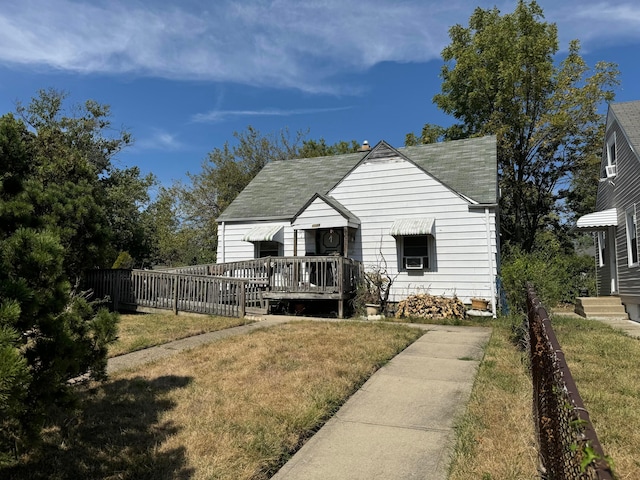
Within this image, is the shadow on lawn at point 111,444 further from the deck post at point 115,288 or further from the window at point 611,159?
the window at point 611,159

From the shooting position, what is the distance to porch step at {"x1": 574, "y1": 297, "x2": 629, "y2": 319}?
43.9ft

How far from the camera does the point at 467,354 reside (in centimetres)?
705

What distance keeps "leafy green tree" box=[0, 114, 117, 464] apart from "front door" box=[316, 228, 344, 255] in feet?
36.6

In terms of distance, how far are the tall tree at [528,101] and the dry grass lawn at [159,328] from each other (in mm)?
17773

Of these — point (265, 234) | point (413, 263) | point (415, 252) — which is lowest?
point (413, 263)

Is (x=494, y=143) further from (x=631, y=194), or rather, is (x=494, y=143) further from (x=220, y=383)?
(x=220, y=383)

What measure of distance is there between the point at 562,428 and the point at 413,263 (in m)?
11.1

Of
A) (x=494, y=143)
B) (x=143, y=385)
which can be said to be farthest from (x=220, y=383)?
(x=494, y=143)

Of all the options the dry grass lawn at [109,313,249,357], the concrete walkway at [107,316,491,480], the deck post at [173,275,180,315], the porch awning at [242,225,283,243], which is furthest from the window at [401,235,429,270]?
the deck post at [173,275,180,315]

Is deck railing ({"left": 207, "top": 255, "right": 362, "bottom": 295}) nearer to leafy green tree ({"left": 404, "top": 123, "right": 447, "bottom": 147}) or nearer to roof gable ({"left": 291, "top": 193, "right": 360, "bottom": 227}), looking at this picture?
roof gable ({"left": 291, "top": 193, "right": 360, "bottom": 227})

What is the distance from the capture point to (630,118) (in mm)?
12922

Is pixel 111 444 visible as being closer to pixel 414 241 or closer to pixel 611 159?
pixel 414 241

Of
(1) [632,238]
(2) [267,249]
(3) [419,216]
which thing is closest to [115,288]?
(2) [267,249]

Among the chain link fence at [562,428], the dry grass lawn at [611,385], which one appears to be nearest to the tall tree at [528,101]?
the dry grass lawn at [611,385]
